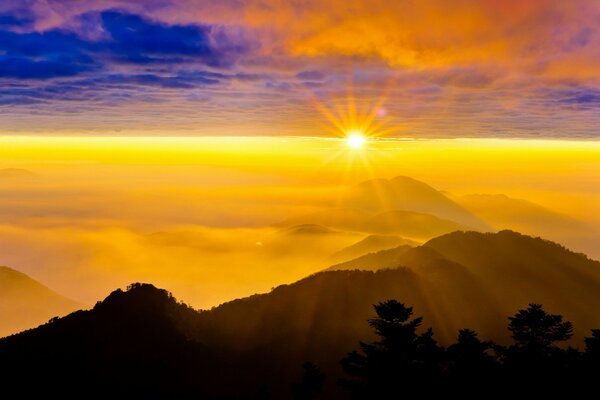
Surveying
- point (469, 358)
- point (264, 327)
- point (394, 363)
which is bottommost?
point (394, 363)

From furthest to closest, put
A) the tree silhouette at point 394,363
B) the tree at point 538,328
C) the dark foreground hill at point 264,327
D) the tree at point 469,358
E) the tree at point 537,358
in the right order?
1. the dark foreground hill at point 264,327
2. the tree at point 538,328
3. the tree at point 469,358
4. the tree at point 537,358
5. the tree silhouette at point 394,363

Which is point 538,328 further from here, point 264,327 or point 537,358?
point 264,327

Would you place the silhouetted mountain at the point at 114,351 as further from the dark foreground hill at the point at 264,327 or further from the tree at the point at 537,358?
the tree at the point at 537,358

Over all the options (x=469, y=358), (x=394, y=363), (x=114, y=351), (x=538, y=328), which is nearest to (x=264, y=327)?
(x=114, y=351)

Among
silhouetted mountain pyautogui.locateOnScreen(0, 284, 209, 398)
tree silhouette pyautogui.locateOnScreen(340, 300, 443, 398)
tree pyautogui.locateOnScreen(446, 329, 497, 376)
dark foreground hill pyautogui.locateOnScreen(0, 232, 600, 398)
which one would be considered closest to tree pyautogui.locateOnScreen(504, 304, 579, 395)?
tree pyautogui.locateOnScreen(446, 329, 497, 376)

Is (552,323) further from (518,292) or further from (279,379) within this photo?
(518,292)

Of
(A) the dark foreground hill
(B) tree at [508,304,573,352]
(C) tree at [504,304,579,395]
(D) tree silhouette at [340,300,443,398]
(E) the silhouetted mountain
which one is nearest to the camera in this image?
(D) tree silhouette at [340,300,443,398]

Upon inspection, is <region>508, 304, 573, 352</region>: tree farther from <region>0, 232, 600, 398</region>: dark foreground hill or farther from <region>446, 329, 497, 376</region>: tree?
<region>0, 232, 600, 398</region>: dark foreground hill

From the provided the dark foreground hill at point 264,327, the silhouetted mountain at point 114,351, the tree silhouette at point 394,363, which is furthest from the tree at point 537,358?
the silhouetted mountain at point 114,351

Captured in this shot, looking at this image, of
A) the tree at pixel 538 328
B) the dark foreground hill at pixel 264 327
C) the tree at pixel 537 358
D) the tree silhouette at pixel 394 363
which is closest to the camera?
the tree silhouette at pixel 394 363
